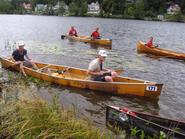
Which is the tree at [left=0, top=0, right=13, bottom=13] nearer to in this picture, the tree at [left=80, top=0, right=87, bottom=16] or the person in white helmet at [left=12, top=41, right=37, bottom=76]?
the tree at [left=80, top=0, right=87, bottom=16]

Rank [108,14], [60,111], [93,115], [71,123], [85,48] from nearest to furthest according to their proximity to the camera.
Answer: [71,123] → [60,111] → [93,115] → [85,48] → [108,14]

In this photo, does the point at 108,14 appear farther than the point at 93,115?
Yes

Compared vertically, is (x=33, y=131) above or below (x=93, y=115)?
above

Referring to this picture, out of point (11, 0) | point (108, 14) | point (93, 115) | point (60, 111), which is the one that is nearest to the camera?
point (60, 111)

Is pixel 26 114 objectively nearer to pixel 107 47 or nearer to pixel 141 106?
pixel 141 106

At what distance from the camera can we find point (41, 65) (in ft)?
53.7

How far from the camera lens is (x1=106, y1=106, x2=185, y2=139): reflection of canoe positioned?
8.03 meters

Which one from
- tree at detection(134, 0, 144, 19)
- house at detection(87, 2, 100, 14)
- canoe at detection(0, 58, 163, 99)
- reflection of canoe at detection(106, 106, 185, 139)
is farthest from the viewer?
house at detection(87, 2, 100, 14)

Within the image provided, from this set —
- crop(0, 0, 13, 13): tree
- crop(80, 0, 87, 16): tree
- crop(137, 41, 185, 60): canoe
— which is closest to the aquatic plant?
crop(137, 41, 185, 60): canoe

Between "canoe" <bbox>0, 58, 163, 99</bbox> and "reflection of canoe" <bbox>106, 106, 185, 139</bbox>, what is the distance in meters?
3.52

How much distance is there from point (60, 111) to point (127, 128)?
255cm

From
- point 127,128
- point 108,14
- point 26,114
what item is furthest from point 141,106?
point 108,14

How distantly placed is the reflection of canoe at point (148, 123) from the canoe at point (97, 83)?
3516 millimetres

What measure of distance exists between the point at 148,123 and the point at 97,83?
510 centimetres
